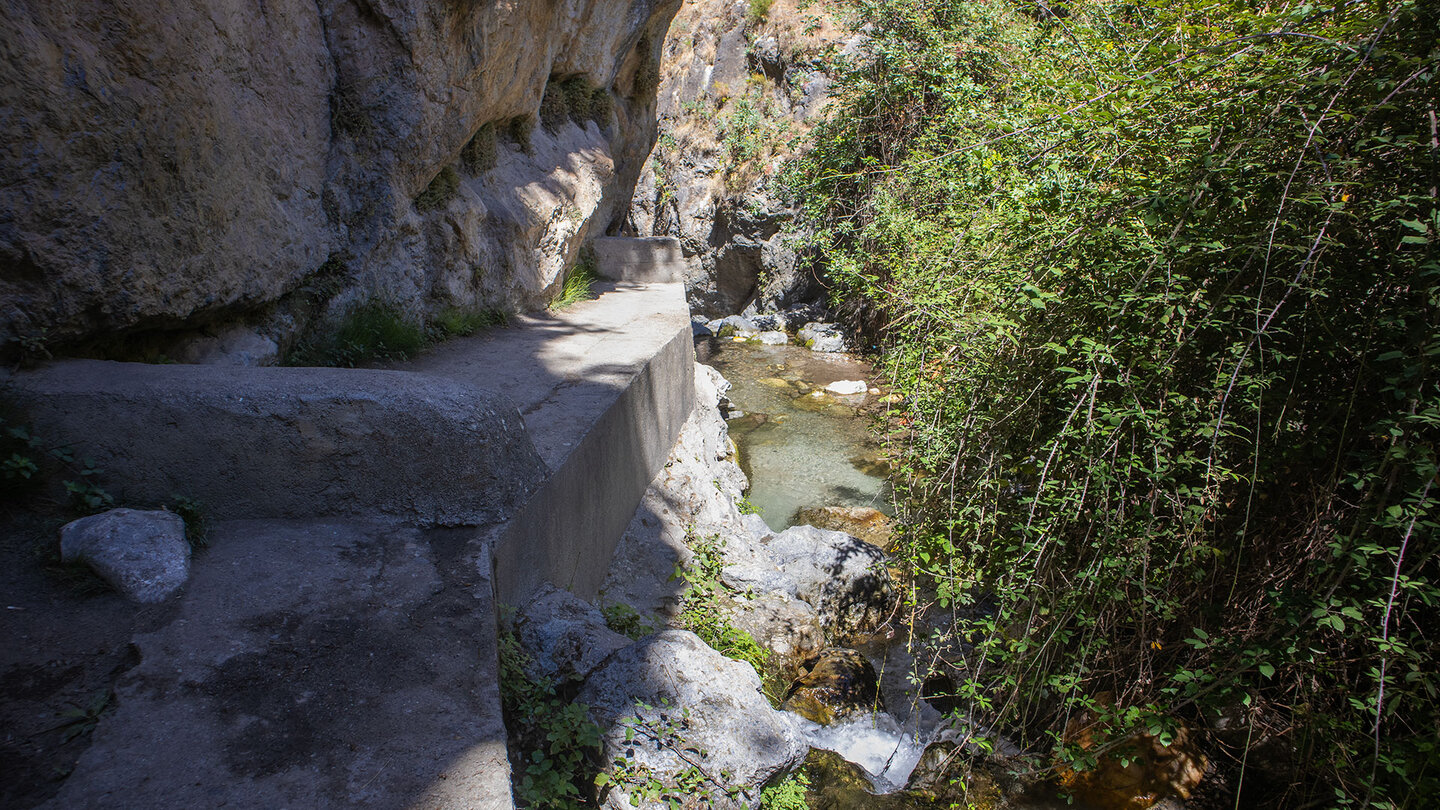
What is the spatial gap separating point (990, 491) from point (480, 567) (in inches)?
71.2

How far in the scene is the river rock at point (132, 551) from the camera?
1.97m

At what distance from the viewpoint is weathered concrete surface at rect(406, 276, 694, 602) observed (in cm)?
291

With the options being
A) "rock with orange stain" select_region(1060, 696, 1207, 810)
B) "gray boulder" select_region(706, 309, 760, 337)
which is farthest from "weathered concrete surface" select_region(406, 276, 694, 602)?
"gray boulder" select_region(706, 309, 760, 337)

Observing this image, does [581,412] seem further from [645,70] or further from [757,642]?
[645,70]

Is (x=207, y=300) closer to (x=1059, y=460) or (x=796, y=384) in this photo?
(x=1059, y=460)

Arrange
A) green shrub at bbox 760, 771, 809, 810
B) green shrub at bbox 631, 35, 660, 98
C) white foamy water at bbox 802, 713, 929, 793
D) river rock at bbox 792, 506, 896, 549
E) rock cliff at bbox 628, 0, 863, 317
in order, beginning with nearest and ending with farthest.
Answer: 1. green shrub at bbox 760, 771, 809, 810
2. white foamy water at bbox 802, 713, 929, 793
3. river rock at bbox 792, 506, 896, 549
4. green shrub at bbox 631, 35, 660, 98
5. rock cliff at bbox 628, 0, 863, 317

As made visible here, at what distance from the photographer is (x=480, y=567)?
2.29m

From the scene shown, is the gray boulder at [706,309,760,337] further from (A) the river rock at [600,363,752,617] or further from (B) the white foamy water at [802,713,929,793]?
(B) the white foamy water at [802,713,929,793]

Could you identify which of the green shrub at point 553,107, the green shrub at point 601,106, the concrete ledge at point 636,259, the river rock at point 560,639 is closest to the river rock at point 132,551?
the river rock at point 560,639

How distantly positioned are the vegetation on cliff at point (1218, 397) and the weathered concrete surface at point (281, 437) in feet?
5.46

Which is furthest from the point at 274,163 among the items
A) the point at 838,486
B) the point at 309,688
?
the point at 838,486

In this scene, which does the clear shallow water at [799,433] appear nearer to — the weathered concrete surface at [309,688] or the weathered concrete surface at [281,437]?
the weathered concrete surface at [281,437]

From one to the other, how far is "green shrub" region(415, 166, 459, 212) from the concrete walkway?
2419mm

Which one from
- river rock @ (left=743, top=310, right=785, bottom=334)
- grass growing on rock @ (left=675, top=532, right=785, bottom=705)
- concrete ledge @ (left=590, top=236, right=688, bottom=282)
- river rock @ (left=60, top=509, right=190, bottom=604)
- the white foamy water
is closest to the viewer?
river rock @ (left=60, top=509, right=190, bottom=604)
